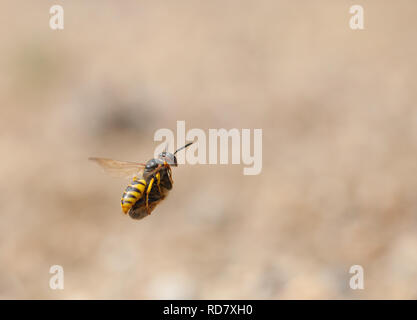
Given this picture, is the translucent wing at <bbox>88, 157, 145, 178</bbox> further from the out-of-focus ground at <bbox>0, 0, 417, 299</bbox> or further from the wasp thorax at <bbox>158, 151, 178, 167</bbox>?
the out-of-focus ground at <bbox>0, 0, 417, 299</bbox>

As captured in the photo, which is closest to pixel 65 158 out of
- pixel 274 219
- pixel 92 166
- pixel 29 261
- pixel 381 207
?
pixel 92 166

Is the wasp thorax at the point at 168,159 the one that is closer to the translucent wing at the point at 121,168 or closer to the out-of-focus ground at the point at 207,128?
the translucent wing at the point at 121,168

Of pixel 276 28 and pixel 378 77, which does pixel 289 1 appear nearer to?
pixel 276 28

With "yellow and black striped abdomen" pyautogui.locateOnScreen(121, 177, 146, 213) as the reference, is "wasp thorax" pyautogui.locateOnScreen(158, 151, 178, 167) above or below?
above

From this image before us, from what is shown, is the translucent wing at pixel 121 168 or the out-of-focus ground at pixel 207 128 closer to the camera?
the translucent wing at pixel 121 168

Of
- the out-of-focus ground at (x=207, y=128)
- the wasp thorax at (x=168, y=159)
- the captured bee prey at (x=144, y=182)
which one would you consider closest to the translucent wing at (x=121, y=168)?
the captured bee prey at (x=144, y=182)

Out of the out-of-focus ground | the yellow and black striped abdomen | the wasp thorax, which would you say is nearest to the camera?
the yellow and black striped abdomen

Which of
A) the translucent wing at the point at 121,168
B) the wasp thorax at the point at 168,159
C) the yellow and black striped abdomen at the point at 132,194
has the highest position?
the wasp thorax at the point at 168,159

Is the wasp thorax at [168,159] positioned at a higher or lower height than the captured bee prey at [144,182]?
higher

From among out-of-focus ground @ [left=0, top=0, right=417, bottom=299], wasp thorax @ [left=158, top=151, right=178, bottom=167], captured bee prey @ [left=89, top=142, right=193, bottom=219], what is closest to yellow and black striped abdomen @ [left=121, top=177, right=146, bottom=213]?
captured bee prey @ [left=89, top=142, right=193, bottom=219]
